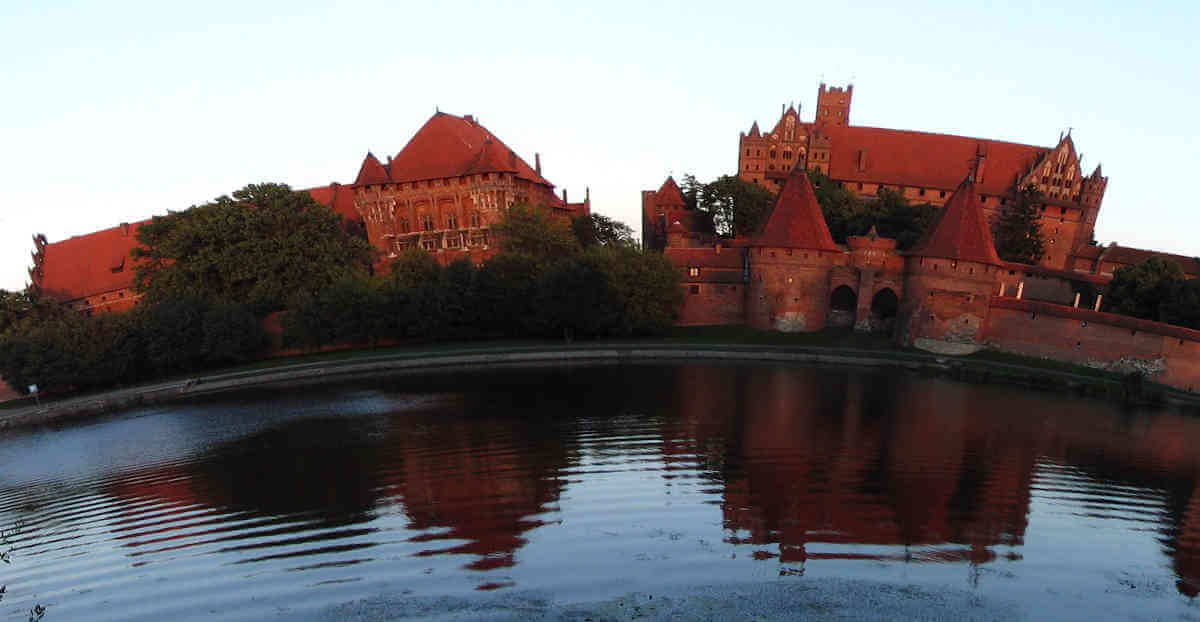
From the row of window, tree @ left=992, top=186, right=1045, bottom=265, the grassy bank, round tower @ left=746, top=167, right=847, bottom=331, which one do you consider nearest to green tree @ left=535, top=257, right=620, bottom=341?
the grassy bank

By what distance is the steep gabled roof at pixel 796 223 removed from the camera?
3662 centimetres

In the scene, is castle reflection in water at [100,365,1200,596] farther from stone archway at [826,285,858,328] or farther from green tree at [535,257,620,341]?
stone archway at [826,285,858,328]

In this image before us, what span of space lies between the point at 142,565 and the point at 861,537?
12637 mm

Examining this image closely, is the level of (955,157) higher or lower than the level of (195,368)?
higher

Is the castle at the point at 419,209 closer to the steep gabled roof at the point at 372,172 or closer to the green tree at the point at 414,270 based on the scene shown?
the steep gabled roof at the point at 372,172

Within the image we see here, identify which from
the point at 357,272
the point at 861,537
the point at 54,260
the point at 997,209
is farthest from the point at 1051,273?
the point at 54,260

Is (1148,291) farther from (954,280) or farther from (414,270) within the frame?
(414,270)

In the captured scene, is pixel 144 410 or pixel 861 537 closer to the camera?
pixel 861 537

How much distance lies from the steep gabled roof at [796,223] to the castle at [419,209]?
59.7 feet

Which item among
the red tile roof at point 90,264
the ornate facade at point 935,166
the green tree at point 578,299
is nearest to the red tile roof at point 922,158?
the ornate facade at point 935,166

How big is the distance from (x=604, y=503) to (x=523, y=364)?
65.7 feet

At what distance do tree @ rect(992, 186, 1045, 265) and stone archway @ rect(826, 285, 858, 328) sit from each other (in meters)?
13.0

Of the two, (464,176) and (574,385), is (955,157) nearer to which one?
(464,176)

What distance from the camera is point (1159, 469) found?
1641 cm
